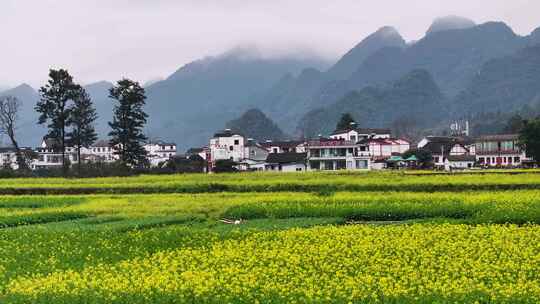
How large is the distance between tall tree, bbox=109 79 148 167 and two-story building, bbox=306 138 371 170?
27.1 m

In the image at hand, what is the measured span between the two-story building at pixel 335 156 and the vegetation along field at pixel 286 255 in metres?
64.3

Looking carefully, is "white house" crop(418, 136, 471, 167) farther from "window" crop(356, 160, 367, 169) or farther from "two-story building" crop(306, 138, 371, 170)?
"two-story building" crop(306, 138, 371, 170)

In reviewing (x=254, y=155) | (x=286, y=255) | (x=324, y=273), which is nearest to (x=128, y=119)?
(x=254, y=155)

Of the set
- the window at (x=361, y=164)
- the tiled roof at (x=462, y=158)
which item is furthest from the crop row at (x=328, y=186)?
the tiled roof at (x=462, y=158)

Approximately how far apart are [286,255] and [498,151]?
308 ft

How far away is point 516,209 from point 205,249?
42.4ft

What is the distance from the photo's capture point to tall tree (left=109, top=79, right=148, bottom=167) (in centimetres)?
8375

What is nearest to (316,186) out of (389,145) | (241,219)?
(241,219)

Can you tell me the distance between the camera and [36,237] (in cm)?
2277

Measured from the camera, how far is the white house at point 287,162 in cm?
9946

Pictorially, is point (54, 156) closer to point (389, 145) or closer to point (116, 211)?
point (389, 145)

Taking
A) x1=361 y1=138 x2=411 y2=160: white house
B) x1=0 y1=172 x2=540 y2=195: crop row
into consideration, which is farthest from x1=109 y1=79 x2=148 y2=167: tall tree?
x1=361 y1=138 x2=411 y2=160: white house

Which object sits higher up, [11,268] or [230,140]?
[230,140]

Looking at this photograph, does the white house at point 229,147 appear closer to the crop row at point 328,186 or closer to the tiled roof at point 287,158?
the tiled roof at point 287,158
